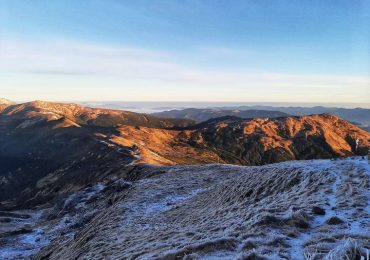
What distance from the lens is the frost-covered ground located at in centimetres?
1291

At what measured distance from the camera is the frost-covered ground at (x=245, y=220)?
12.9m

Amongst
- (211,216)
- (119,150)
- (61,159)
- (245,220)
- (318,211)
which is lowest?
(61,159)

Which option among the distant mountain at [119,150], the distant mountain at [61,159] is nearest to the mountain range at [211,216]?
the distant mountain at [61,159]

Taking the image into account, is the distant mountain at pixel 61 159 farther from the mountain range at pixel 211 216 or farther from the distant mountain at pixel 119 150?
the mountain range at pixel 211 216

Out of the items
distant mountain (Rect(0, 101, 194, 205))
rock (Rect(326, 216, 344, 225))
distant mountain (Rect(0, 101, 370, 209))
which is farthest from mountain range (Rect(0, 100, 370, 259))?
distant mountain (Rect(0, 101, 370, 209))

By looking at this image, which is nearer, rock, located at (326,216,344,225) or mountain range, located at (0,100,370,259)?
mountain range, located at (0,100,370,259)

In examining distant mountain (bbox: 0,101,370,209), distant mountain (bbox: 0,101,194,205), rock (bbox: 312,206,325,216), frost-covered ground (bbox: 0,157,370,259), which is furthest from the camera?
distant mountain (bbox: 0,101,370,209)

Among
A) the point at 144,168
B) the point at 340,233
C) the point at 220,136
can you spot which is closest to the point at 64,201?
the point at 144,168

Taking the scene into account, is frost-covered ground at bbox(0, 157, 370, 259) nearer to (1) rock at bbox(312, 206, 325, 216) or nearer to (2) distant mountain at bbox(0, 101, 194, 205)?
(1) rock at bbox(312, 206, 325, 216)

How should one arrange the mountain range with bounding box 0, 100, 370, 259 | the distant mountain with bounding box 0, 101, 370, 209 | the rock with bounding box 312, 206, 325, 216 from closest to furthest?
the mountain range with bounding box 0, 100, 370, 259 → the rock with bounding box 312, 206, 325, 216 → the distant mountain with bounding box 0, 101, 370, 209

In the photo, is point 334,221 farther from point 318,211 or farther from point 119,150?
point 119,150

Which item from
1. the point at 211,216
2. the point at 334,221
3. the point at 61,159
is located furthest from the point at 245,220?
the point at 61,159

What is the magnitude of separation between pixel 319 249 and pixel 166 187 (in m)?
27.2

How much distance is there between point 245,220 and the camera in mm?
17469
